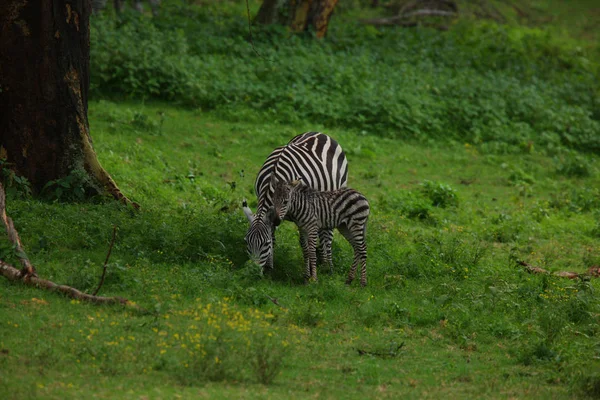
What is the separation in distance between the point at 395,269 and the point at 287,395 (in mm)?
4781

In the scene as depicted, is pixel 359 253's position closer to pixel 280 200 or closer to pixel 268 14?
pixel 280 200

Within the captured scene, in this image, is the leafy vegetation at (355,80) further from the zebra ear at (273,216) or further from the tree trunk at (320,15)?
the zebra ear at (273,216)

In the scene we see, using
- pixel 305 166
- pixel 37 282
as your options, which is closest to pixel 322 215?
pixel 305 166

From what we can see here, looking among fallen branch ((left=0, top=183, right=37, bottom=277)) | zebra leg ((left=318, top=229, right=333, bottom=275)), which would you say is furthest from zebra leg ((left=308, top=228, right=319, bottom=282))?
fallen branch ((left=0, top=183, right=37, bottom=277))

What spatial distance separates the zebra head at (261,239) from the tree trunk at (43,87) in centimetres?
308

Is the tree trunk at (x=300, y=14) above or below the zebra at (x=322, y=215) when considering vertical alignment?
above

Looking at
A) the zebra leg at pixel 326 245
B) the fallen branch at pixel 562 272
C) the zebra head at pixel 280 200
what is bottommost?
the fallen branch at pixel 562 272

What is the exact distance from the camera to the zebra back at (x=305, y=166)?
11445mm

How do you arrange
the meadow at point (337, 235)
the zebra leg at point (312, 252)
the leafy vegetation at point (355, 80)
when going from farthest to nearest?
1. the leafy vegetation at point (355, 80)
2. the zebra leg at point (312, 252)
3. the meadow at point (337, 235)

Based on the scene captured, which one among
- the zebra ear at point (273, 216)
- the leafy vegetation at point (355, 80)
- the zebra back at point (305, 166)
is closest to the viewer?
the zebra ear at point (273, 216)

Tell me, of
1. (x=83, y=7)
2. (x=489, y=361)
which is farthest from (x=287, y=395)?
(x=83, y=7)

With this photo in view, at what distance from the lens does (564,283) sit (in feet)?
39.6

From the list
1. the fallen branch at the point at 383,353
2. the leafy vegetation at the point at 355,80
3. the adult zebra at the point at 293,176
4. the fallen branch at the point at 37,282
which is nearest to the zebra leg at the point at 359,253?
the adult zebra at the point at 293,176

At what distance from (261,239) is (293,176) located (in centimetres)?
135
